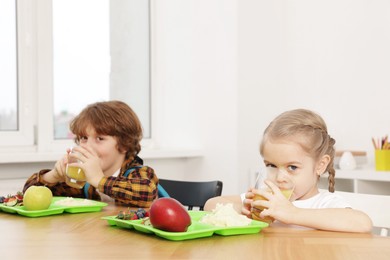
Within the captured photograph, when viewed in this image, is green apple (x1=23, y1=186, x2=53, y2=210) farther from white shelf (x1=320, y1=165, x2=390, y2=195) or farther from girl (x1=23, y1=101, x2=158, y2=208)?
white shelf (x1=320, y1=165, x2=390, y2=195)

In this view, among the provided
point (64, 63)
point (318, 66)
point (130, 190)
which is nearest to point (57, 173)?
point (130, 190)

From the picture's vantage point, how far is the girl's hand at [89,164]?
1.88 metres

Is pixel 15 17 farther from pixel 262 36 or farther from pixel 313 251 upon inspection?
pixel 313 251

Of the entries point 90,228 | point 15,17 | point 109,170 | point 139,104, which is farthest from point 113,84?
point 90,228

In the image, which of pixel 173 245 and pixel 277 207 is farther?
pixel 277 207

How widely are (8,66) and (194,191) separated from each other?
1.32m

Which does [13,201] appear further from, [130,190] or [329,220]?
[329,220]

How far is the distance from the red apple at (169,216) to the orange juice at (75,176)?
25.8 inches

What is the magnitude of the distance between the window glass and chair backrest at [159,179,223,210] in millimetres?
1094

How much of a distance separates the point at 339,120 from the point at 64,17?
163 centimetres

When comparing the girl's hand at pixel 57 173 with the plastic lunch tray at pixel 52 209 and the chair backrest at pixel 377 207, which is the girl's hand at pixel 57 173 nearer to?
the plastic lunch tray at pixel 52 209

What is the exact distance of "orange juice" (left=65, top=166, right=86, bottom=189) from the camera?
1835mm

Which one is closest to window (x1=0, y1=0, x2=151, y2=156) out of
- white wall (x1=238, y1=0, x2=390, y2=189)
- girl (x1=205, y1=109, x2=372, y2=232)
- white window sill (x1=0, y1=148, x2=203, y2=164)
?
white window sill (x1=0, y1=148, x2=203, y2=164)

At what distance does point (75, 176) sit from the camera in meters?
1.84
